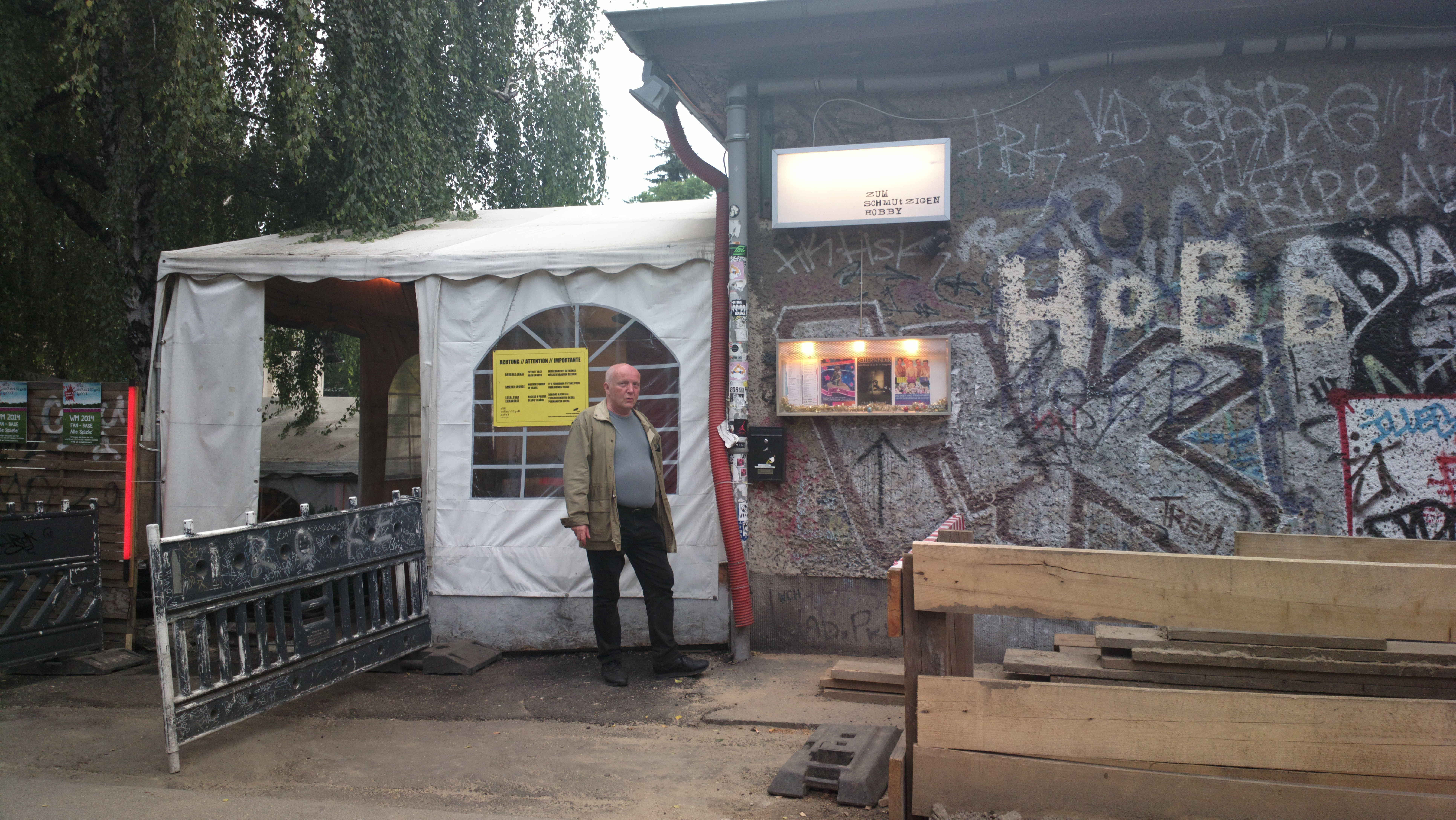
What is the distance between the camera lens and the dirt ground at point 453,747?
3818mm

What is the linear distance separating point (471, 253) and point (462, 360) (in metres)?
0.73

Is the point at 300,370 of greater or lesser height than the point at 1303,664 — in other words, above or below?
above

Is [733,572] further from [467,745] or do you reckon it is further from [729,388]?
[467,745]

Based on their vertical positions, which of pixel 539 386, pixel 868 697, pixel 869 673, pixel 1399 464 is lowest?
pixel 868 697

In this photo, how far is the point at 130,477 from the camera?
6555mm

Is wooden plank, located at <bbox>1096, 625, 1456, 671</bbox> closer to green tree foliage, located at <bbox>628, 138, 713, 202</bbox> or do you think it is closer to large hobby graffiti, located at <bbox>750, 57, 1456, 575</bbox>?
large hobby graffiti, located at <bbox>750, 57, 1456, 575</bbox>

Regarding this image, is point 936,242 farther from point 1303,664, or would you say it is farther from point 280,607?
point 280,607

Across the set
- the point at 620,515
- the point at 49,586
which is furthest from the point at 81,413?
the point at 620,515

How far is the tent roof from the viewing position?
244 inches

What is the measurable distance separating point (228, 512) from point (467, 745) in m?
3.21

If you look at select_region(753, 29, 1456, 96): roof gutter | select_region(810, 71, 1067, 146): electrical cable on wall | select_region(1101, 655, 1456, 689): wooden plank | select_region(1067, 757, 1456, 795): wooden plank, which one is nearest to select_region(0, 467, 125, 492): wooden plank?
select_region(753, 29, 1456, 96): roof gutter

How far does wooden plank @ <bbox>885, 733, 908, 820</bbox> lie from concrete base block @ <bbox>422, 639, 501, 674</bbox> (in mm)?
3441

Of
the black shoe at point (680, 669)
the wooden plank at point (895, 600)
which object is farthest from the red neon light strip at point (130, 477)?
the wooden plank at point (895, 600)

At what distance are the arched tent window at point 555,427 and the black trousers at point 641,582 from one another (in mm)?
724
